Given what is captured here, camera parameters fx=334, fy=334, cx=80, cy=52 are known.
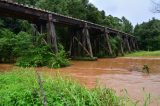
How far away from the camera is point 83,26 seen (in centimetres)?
2538

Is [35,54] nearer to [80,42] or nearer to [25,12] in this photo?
[25,12]

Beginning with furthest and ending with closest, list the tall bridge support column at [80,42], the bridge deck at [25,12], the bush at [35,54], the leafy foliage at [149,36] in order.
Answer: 1. the leafy foliage at [149,36]
2. the tall bridge support column at [80,42]
3. the bush at [35,54]
4. the bridge deck at [25,12]

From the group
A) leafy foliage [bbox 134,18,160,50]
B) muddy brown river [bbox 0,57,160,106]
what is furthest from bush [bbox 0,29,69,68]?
leafy foliage [bbox 134,18,160,50]

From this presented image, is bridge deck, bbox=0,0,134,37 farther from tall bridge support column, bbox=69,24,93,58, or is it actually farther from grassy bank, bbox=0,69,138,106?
grassy bank, bbox=0,69,138,106

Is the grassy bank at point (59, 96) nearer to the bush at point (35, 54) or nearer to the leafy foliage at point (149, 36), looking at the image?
the bush at point (35, 54)

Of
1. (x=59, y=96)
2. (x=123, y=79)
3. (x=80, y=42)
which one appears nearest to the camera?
(x=59, y=96)

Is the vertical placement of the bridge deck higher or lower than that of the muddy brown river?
higher

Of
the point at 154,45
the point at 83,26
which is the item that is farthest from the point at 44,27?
the point at 154,45

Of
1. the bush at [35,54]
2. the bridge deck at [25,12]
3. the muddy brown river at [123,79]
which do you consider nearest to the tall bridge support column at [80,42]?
the bridge deck at [25,12]

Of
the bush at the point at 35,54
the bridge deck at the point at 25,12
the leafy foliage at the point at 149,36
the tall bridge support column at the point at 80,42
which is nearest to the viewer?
the bridge deck at the point at 25,12

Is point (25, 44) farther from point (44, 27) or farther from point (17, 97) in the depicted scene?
point (17, 97)

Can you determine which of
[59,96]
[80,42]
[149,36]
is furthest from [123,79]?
[149,36]

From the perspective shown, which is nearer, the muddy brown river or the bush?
the muddy brown river

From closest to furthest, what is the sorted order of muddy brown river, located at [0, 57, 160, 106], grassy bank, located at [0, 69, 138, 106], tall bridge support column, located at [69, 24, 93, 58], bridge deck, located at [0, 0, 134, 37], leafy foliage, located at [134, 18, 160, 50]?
grassy bank, located at [0, 69, 138, 106] < muddy brown river, located at [0, 57, 160, 106] < bridge deck, located at [0, 0, 134, 37] < tall bridge support column, located at [69, 24, 93, 58] < leafy foliage, located at [134, 18, 160, 50]
